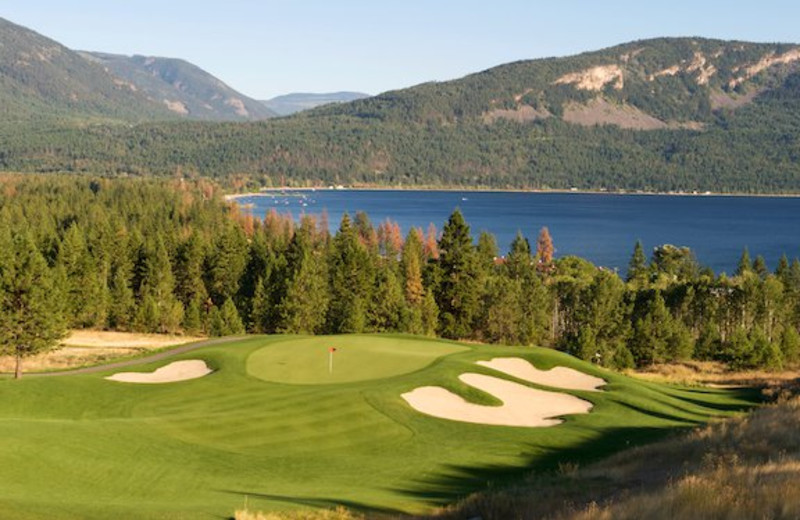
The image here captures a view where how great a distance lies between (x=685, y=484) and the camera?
12.1 meters

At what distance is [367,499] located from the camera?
17.9 m

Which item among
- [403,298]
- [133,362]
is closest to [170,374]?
[133,362]

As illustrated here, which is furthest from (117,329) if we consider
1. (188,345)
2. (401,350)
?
(401,350)

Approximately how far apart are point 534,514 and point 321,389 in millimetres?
17017

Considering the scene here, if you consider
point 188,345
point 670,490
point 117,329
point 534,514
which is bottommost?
point 117,329

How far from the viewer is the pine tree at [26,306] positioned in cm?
4503

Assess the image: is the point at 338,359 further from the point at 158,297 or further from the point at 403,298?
the point at 158,297

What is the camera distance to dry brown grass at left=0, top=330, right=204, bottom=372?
50.6 meters

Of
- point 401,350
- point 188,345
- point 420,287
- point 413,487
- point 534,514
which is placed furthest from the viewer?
point 420,287

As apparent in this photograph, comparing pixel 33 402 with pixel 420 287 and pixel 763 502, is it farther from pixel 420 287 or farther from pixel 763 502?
pixel 420 287

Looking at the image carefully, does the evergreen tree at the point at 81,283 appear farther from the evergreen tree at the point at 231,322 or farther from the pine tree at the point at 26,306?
Result: the pine tree at the point at 26,306

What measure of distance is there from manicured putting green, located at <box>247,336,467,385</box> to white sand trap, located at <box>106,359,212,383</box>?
253cm

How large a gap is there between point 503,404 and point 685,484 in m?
18.3

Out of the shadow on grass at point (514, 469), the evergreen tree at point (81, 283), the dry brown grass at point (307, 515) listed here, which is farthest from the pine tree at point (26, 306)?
the dry brown grass at point (307, 515)
